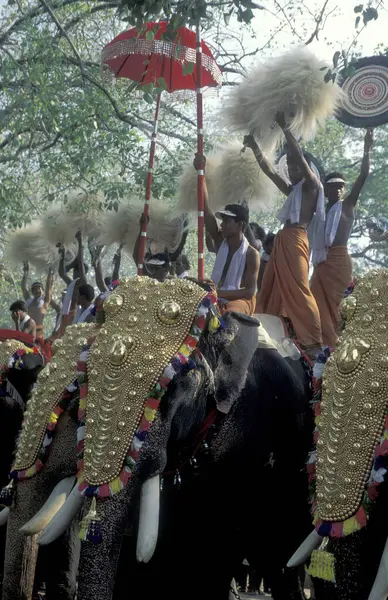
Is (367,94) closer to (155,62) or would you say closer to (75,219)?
(155,62)

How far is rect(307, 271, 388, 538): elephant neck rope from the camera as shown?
2.58 m

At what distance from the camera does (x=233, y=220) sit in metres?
5.71

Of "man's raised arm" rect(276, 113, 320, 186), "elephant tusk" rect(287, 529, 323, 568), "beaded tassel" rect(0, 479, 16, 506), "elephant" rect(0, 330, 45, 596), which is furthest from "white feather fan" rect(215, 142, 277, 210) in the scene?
"elephant tusk" rect(287, 529, 323, 568)

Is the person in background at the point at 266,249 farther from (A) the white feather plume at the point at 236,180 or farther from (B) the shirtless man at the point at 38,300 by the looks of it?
(B) the shirtless man at the point at 38,300

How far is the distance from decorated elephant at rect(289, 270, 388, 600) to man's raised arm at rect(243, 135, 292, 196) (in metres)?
3.09

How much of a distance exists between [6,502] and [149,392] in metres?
1.10

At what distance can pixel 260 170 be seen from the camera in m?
6.39

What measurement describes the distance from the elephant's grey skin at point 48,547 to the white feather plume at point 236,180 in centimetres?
274

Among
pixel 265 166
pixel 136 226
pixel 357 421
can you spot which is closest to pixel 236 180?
pixel 265 166

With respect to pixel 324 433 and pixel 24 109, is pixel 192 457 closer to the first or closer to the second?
pixel 324 433

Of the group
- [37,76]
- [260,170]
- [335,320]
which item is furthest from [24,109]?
[335,320]

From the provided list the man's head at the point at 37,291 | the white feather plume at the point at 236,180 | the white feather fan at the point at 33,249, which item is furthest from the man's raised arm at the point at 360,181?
the man's head at the point at 37,291

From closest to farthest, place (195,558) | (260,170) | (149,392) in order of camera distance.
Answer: (149,392) < (195,558) < (260,170)

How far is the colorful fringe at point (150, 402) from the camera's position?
128 inches
